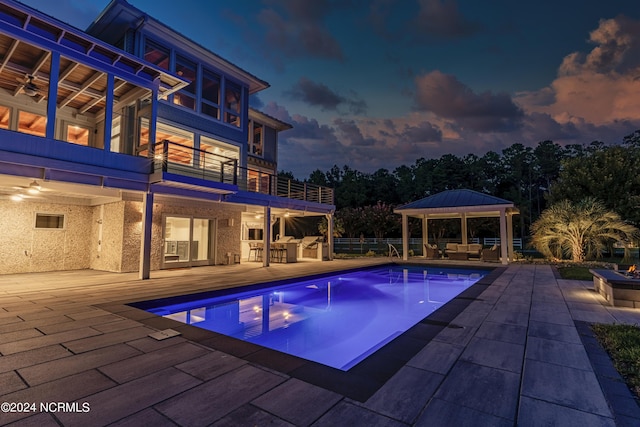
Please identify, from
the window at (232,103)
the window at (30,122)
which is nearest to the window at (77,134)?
the window at (30,122)

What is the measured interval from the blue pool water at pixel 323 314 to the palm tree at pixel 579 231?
5.83 m

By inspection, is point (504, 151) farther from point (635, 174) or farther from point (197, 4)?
point (197, 4)

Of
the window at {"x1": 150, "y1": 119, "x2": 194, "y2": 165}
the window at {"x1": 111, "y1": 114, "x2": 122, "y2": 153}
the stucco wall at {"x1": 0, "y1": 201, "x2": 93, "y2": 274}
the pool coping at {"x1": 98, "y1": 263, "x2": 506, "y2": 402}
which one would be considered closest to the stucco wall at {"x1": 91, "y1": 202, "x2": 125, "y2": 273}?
the stucco wall at {"x1": 0, "y1": 201, "x2": 93, "y2": 274}

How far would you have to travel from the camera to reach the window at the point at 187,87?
1022 centimetres

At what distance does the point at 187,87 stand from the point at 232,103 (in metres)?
1.90

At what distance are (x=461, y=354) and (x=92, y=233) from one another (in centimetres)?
1134

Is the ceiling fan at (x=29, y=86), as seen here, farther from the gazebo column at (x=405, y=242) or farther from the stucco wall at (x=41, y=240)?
the gazebo column at (x=405, y=242)

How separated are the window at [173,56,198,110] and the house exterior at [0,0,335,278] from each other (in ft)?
0.12

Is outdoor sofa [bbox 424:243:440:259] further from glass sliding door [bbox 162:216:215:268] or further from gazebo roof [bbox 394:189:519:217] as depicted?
glass sliding door [bbox 162:216:215:268]

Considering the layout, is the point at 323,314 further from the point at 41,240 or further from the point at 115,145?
the point at 41,240

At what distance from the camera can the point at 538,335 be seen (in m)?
3.50

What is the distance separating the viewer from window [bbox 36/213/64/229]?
8.88 metres

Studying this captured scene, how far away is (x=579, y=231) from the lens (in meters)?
11.9

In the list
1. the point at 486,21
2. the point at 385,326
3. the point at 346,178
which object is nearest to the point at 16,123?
the point at 385,326
